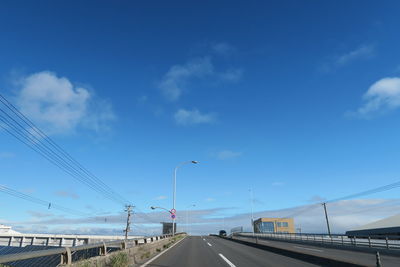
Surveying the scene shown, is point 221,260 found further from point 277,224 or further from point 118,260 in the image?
point 277,224

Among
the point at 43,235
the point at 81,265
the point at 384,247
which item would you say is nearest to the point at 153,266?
the point at 81,265

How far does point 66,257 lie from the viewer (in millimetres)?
7102

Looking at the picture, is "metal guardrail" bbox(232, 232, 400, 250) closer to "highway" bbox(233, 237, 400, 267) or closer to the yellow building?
"highway" bbox(233, 237, 400, 267)

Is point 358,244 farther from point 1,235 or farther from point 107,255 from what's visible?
point 1,235

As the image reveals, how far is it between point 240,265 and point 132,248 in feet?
16.0

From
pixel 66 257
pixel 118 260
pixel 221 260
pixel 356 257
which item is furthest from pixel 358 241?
pixel 66 257

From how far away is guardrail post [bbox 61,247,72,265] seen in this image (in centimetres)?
704

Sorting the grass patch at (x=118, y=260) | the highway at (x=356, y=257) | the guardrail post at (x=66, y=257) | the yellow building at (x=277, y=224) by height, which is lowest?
the highway at (x=356, y=257)

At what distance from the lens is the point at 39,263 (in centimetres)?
7194

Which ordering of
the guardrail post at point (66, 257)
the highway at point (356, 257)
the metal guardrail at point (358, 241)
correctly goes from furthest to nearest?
1. the metal guardrail at point (358, 241)
2. the highway at point (356, 257)
3. the guardrail post at point (66, 257)

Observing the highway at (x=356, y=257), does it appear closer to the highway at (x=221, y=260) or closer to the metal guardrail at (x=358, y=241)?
the highway at (x=221, y=260)

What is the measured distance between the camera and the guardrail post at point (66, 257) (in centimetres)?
704

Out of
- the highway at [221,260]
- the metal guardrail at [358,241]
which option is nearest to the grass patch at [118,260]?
the highway at [221,260]

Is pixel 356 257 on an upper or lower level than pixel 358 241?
lower
